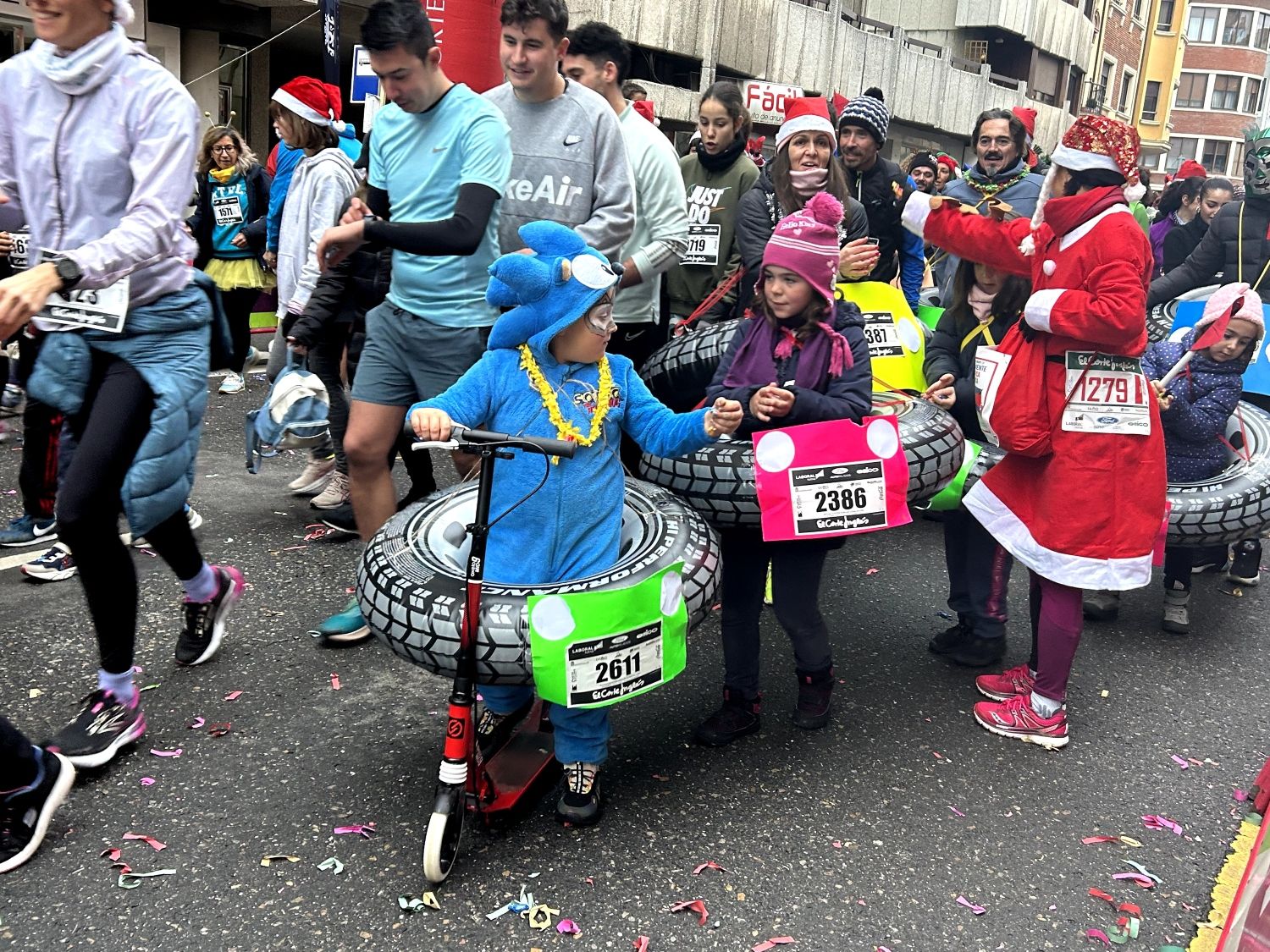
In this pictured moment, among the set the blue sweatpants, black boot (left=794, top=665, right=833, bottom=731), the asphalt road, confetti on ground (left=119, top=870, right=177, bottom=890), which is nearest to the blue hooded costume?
the blue sweatpants

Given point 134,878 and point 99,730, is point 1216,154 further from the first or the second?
point 134,878

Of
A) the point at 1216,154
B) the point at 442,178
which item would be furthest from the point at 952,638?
the point at 1216,154

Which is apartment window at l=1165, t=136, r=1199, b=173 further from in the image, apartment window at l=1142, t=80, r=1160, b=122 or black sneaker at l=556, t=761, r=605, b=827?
black sneaker at l=556, t=761, r=605, b=827

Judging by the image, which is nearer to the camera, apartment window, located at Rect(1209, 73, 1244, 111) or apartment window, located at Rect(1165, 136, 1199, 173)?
apartment window, located at Rect(1209, 73, 1244, 111)

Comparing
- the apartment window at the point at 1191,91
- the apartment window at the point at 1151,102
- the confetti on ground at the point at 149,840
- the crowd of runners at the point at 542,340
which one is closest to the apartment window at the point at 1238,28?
the apartment window at the point at 1191,91

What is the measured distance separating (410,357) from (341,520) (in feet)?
5.68

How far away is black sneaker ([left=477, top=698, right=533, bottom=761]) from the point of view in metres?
3.36

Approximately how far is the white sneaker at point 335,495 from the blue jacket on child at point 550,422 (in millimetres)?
2788

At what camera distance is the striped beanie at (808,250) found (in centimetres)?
356

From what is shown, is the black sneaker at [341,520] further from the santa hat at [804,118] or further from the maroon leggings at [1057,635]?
the maroon leggings at [1057,635]

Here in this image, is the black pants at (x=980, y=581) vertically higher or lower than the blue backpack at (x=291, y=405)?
lower

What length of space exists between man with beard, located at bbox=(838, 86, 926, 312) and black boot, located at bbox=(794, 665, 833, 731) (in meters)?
2.89

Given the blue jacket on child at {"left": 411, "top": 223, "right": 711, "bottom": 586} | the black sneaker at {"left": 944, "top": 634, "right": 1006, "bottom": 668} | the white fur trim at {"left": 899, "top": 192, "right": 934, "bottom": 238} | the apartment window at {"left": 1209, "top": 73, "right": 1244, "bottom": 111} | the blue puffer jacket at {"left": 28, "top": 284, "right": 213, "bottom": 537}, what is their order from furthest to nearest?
1. the apartment window at {"left": 1209, "top": 73, "right": 1244, "bottom": 111}
2. the black sneaker at {"left": 944, "top": 634, "right": 1006, "bottom": 668}
3. the white fur trim at {"left": 899, "top": 192, "right": 934, "bottom": 238}
4. the blue puffer jacket at {"left": 28, "top": 284, "right": 213, "bottom": 537}
5. the blue jacket on child at {"left": 411, "top": 223, "right": 711, "bottom": 586}

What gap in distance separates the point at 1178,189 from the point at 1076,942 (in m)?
10.3
